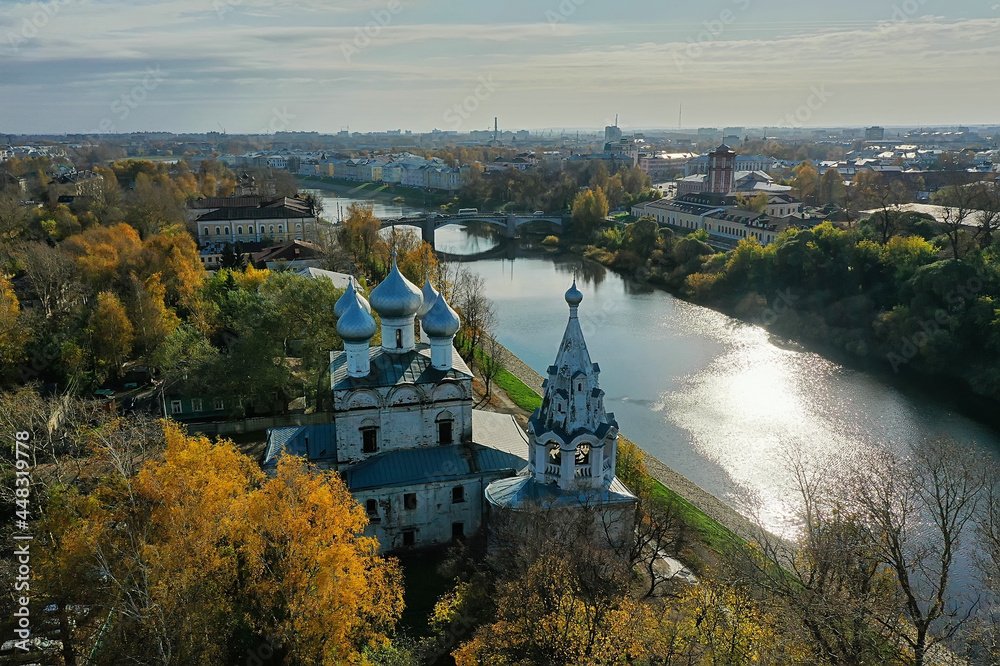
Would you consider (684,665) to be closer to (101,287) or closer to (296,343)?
(296,343)

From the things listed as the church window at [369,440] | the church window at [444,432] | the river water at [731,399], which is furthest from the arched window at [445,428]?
the river water at [731,399]

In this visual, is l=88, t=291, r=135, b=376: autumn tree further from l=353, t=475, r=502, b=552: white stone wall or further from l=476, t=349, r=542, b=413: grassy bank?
l=353, t=475, r=502, b=552: white stone wall

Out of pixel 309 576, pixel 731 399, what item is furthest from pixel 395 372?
pixel 731 399

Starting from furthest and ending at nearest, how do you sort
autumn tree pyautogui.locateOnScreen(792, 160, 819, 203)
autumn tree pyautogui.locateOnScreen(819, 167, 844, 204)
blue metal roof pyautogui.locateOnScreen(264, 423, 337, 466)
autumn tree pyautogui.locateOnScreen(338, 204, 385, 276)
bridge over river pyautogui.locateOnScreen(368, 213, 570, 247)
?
autumn tree pyautogui.locateOnScreen(792, 160, 819, 203) → autumn tree pyautogui.locateOnScreen(819, 167, 844, 204) → bridge over river pyautogui.locateOnScreen(368, 213, 570, 247) → autumn tree pyautogui.locateOnScreen(338, 204, 385, 276) → blue metal roof pyautogui.locateOnScreen(264, 423, 337, 466)

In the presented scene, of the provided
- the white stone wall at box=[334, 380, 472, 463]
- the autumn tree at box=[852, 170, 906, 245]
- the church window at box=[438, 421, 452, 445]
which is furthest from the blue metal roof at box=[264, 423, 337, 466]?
the autumn tree at box=[852, 170, 906, 245]

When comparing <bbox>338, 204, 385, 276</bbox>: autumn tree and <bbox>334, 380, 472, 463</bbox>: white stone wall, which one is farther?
<bbox>338, 204, 385, 276</bbox>: autumn tree

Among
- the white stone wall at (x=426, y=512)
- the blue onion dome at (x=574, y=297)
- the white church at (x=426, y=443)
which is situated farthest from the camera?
the white stone wall at (x=426, y=512)

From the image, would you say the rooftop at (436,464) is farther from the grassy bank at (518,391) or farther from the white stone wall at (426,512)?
the grassy bank at (518,391)
